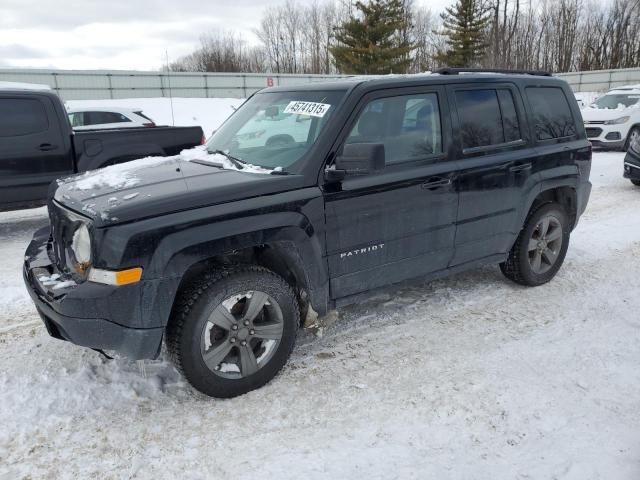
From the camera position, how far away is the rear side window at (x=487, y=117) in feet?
13.1

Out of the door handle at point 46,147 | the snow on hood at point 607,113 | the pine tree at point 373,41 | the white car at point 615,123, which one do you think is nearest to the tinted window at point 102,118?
the door handle at point 46,147

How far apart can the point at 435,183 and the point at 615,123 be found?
1244 centimetres

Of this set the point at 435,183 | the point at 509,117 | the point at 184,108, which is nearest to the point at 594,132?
the point at 509,117

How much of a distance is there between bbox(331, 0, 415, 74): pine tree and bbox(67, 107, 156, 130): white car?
27.3 meters

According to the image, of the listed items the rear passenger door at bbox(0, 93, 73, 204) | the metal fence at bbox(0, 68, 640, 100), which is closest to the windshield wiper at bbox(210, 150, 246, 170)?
the rear passenger door at bbox(0, 93, 73, 204)

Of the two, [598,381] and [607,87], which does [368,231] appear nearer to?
[598,381]

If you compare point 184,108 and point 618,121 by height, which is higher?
point 184,108

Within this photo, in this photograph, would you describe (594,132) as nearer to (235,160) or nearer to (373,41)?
(235,160)

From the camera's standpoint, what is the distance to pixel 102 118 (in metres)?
12.4

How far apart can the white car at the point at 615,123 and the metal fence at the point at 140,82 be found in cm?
1623

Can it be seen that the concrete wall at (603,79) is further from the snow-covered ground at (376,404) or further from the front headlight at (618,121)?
the snow-covered ground at (376,404)

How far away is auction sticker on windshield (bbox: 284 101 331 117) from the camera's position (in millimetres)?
3539

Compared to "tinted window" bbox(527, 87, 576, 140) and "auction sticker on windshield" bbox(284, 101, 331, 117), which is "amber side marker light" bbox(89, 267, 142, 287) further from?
"tinted window" bbox(527, 87, 576, 140)

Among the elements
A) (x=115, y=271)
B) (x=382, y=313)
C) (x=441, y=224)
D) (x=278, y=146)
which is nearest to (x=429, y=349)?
(x=382, y=313)
